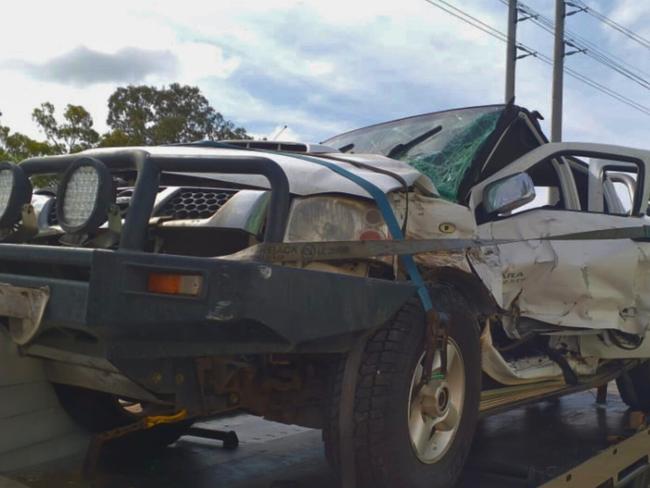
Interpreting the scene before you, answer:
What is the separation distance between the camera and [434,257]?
10.9 feet

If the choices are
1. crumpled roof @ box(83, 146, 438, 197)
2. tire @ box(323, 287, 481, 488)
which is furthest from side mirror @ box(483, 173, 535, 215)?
tire @ box(323, 287, 481, 488)

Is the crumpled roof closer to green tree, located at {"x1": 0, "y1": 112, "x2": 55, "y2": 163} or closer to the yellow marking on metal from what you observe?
the yellow marking on metal

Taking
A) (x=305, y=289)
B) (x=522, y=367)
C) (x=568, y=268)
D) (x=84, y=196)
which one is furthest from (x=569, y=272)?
(x=84, y=196)

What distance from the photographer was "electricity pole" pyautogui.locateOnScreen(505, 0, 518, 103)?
16.4m

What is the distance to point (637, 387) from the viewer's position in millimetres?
5734

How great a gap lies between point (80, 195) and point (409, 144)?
2.26m

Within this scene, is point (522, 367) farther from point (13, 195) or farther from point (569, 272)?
point (13, 195)

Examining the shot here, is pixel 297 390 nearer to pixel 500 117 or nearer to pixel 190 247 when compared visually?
pixel 190 247

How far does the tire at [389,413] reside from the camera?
2875 millimetres

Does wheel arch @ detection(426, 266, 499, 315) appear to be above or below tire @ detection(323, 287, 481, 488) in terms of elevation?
above

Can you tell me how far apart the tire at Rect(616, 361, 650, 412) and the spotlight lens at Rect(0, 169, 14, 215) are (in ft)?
14.4

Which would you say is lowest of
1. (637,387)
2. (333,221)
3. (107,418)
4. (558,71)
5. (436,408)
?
(637,387)

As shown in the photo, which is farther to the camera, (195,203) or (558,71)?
(558,71)

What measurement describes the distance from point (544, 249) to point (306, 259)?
189cm
